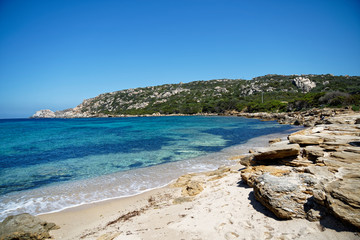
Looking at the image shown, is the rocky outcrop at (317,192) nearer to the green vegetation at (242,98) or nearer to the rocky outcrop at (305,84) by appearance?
the green vegetation at (242,98)

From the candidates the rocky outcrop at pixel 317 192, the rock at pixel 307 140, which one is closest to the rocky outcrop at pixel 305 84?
the rock at pixel 307 140

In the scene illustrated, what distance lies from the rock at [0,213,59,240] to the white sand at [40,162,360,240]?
448 millimetres

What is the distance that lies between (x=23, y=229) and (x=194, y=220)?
4.80m

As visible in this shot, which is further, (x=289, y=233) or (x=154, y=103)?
(x=154, y=103)

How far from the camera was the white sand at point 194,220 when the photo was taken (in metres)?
3.71

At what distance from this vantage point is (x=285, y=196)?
426cm

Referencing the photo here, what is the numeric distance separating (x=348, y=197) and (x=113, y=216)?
649 cm

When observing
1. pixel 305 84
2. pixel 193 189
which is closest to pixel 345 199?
pixel 193 189

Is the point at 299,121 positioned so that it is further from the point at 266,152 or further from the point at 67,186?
the point at 67,186

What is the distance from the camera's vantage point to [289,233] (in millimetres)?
3607

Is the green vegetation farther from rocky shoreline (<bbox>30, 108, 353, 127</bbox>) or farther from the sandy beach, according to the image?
the sandy beach

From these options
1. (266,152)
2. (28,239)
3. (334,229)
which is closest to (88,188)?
(28,239)

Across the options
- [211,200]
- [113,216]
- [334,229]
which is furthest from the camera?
[113,216]

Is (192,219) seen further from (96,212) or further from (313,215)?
(96,212)
